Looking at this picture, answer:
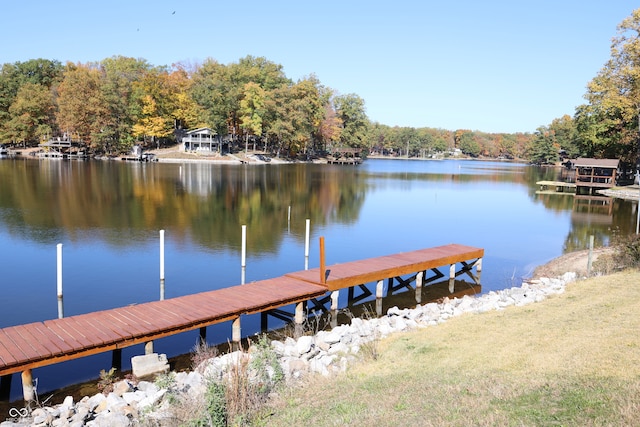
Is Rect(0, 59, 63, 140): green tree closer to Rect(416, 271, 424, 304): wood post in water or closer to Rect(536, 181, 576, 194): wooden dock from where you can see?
Rect(536, 181, 576, 194): wooden dock

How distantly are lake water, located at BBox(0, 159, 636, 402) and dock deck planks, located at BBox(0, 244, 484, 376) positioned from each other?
3.81 feet

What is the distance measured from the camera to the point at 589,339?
8.76 m

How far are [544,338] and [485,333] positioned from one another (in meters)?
1.23

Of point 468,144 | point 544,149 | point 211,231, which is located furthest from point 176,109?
point 468,144

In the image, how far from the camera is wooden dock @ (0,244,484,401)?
30.0 feet

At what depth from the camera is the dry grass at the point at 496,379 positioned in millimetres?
6098

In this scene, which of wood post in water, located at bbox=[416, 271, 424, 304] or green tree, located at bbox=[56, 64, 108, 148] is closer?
wood post in water, located at bbox=[416, 271, 424, 304]

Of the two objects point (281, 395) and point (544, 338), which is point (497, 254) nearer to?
point (544, 338)

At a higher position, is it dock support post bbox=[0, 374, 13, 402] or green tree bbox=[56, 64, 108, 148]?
green tree bbox=[56, 64, 108, 148]

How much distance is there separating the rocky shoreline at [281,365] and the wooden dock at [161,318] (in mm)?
901

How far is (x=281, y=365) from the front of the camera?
9492 millimetres

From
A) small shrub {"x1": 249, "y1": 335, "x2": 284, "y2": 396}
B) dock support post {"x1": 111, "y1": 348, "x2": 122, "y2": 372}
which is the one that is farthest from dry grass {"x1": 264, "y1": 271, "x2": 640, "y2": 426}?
dock support post {"x1": 111, "y1": 348, "x2": 122, "y2": 372}

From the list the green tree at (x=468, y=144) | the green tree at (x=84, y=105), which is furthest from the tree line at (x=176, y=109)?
the green tree at (x=468, y=144)

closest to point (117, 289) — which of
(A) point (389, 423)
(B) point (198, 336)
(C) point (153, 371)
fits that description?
(B) point (198, 336)
